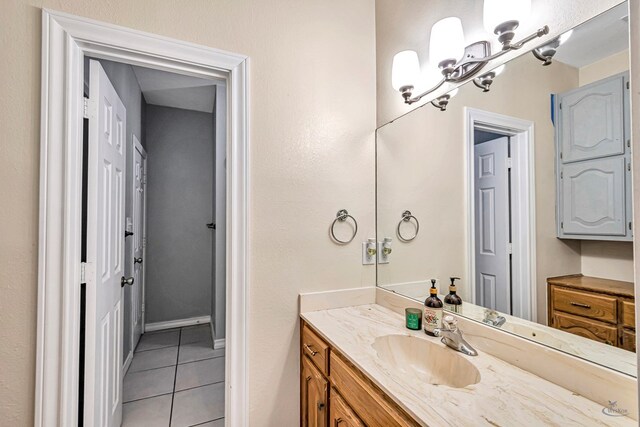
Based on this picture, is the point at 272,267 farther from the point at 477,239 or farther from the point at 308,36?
the point at 308,36

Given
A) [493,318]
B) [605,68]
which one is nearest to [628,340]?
[493,318]

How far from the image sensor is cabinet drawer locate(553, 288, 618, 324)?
0.80 meters

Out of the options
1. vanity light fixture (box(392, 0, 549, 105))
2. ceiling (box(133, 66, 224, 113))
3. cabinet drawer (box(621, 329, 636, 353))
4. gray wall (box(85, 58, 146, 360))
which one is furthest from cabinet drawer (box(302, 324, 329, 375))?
ceiling (box(133, 66, 224, 113))

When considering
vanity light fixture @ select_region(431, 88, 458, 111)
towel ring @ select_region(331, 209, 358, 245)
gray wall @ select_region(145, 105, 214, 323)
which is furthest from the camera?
gray wall @ select_region(145, 105, 214, 323)

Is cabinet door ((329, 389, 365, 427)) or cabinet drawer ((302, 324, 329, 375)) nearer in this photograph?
cabinet door ((329, 389, 365, 427))

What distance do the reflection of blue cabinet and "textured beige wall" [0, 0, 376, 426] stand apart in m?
0.93

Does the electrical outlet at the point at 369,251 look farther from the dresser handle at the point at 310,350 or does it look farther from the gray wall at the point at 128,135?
the gray wall at the point at 128,135

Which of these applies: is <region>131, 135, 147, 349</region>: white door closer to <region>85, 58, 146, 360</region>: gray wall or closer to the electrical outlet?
<region>85, 58, 146, 360</region>: gray wall

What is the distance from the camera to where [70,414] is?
1.13 meters

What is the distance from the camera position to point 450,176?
133 cm

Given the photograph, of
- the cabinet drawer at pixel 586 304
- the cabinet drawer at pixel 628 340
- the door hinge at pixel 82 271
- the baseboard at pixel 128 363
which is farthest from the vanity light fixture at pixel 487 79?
the baseboard at pixel 128 363

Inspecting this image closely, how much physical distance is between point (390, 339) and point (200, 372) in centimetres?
189

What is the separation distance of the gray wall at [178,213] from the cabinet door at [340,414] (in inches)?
110

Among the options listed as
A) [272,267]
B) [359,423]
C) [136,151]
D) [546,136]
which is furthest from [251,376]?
[136,151]
